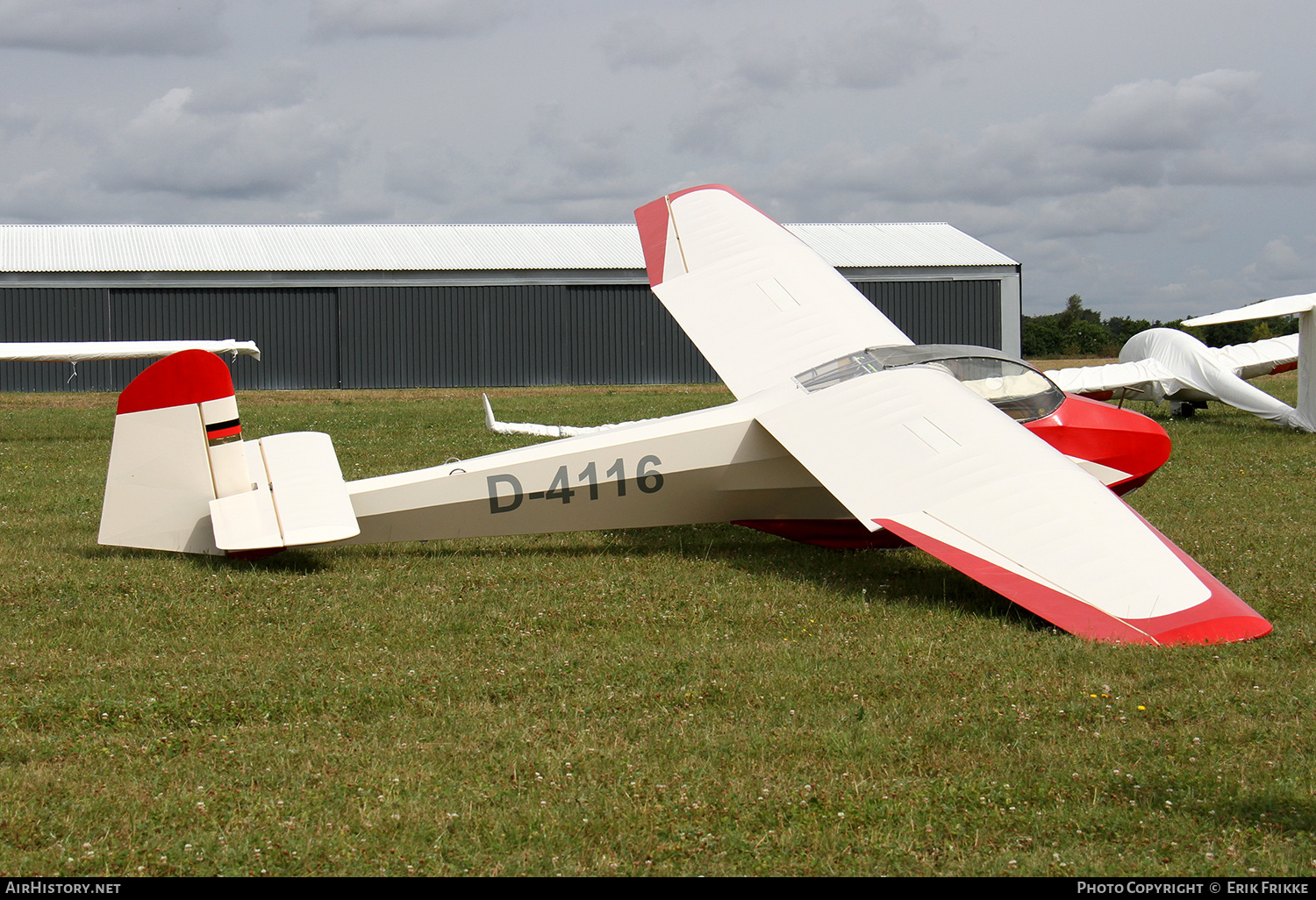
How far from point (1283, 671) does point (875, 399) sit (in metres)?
3.47

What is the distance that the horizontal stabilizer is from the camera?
23.9 ft

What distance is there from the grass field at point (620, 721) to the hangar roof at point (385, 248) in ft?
94.4

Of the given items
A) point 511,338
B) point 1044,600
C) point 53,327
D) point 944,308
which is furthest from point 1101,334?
point 1044,600

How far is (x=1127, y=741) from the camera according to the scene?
4.78 m

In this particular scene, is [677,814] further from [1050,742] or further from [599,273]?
[599,273]

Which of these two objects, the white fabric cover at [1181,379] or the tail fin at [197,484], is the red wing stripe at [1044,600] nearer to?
the tail fin at [197,484]

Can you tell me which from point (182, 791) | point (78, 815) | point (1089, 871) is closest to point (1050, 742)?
point (1089, 871)

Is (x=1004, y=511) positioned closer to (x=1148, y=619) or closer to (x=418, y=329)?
(x=1148, y=619)

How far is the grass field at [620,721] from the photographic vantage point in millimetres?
3814

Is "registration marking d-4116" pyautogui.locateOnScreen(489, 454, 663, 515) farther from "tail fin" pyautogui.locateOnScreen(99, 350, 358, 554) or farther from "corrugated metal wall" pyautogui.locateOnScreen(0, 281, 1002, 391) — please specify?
"corrugated metal wall" pyautogui.locateOnScreen(0, 281, 1002, 391)

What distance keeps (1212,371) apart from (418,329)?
2519 centimetres

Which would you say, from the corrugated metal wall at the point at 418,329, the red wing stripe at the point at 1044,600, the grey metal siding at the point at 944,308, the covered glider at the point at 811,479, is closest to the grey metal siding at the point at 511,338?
the corrugated metal wall at the point at 418,329

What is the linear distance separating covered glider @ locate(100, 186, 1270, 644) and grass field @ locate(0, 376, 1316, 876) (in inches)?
12.2

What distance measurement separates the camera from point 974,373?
896 cm
